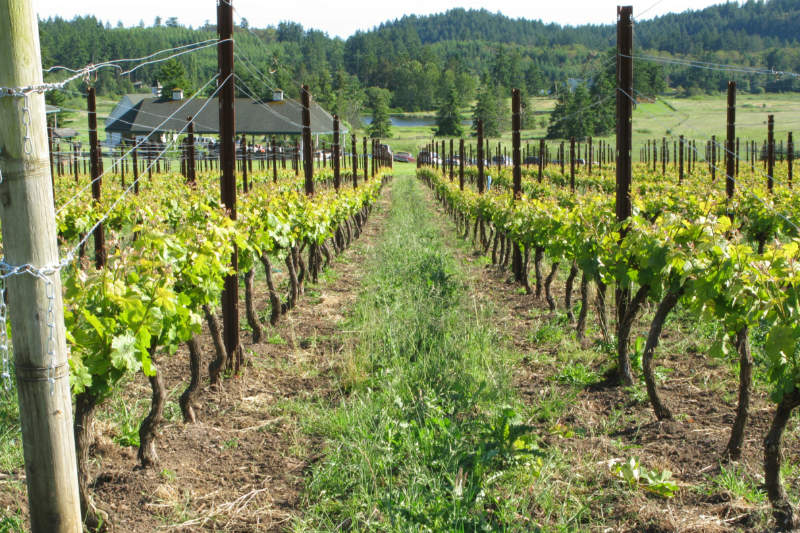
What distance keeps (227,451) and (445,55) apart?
622 feet

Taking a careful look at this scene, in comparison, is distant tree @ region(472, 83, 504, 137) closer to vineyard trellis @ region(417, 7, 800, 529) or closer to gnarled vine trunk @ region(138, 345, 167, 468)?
vineyard trellis @ region(417, 7, 800, 529)

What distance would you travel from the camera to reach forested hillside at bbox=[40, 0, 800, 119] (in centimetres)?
11556

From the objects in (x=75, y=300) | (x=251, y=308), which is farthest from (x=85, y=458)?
(x=251, y=308)

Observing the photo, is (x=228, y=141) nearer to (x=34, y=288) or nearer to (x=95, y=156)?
(x=34, y=288)

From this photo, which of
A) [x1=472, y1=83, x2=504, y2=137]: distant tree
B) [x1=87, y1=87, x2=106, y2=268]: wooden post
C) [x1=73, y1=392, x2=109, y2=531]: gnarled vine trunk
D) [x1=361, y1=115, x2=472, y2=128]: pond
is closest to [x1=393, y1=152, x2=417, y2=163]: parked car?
[x1=472, y1=83, x2=504, y2=137]: distant tree

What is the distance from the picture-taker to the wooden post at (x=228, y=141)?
6.21m

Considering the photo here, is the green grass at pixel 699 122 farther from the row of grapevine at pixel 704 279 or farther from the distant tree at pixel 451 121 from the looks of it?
the row of grapevine at pixel 704 279

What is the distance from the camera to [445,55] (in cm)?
18462

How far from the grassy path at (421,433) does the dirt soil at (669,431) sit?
1.32ft

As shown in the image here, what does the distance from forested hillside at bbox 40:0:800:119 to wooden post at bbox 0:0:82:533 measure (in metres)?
94.8

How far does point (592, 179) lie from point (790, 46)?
527ft

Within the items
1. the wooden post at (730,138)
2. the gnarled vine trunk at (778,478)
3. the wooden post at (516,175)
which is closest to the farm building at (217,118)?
the wooden post at (516,175)

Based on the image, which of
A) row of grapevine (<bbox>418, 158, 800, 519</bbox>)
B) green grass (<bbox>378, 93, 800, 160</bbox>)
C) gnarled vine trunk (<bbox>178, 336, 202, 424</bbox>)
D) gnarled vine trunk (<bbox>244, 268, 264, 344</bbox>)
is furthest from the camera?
green grass (<bbox>378, 93, 800, 160</bbox>)

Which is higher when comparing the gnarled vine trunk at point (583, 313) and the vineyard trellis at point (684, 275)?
the vineyard trellis at point (684, 275)
